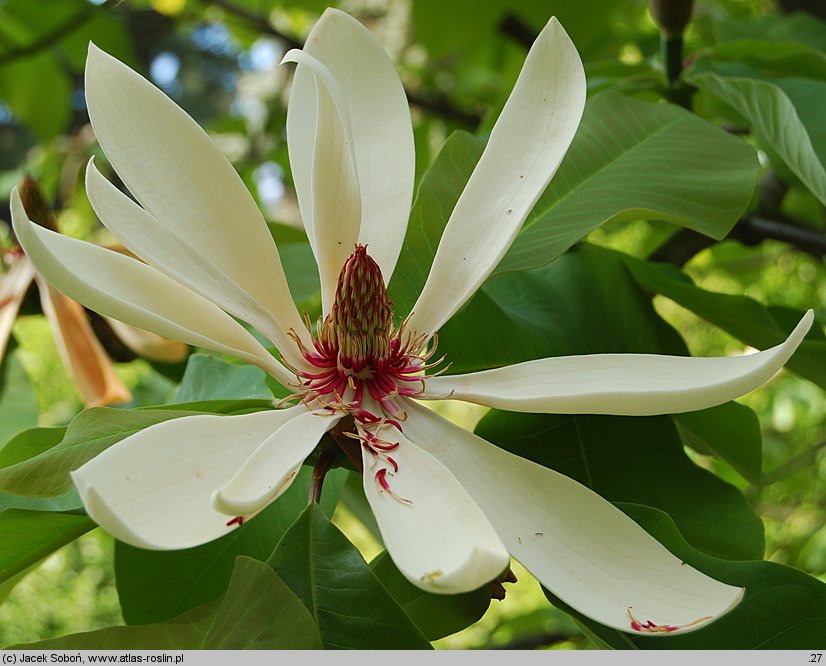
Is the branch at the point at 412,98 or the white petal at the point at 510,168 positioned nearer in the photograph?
the white petal at the point at 510,168

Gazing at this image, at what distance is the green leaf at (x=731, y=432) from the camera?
0.56m

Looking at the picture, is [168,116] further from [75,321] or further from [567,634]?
[567,634]

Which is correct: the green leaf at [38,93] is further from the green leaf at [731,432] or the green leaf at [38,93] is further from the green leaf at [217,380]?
the green leaf at [731,432]

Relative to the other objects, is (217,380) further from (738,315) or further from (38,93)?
(38,93)

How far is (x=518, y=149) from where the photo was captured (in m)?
0.43

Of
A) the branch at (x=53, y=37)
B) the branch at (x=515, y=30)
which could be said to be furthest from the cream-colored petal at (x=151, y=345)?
the branch at (x=515, y=30)

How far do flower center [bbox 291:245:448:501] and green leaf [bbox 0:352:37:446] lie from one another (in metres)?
0.43

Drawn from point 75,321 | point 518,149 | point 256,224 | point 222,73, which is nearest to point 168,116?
point 256,224

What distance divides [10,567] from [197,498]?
0.54 ft

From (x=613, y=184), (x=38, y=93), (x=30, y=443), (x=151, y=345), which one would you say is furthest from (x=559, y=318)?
(x=38, y=93)

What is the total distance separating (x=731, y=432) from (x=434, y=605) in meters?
0.25

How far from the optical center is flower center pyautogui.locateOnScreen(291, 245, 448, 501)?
413 mm

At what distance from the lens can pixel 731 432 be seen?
569 mm

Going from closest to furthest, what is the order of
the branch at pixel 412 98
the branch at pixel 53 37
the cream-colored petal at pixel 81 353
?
the cream-colored petal at pixel 81 353, the branch at pixel 53 37, the branch at pixel 412 98
